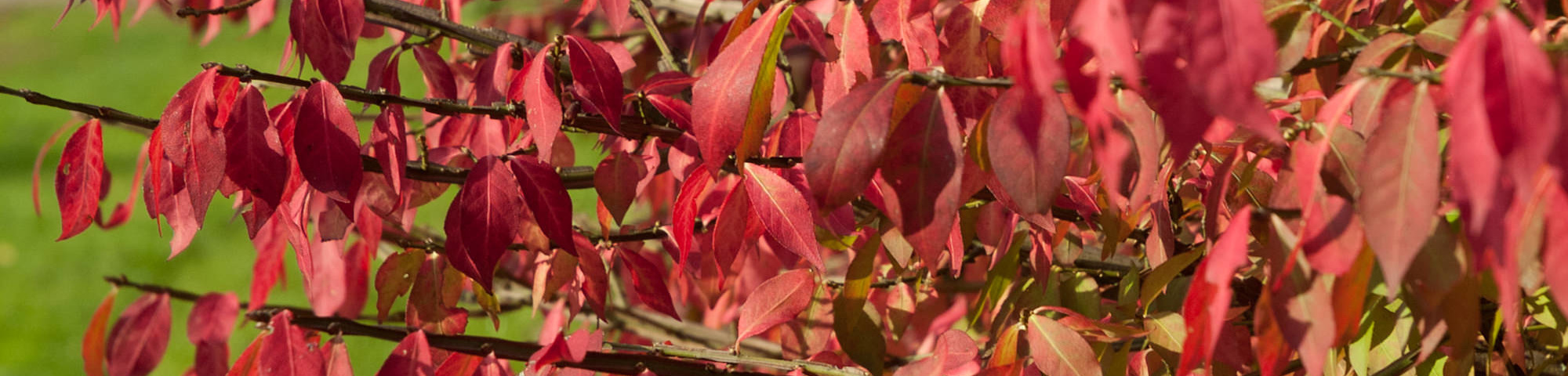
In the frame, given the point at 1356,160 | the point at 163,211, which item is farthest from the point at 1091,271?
the point at 163,211

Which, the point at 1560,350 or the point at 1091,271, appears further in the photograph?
the point at 1091,271

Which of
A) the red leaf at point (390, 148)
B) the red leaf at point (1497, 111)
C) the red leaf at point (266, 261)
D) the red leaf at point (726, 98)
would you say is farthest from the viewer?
the red leaf at point (266, 261)

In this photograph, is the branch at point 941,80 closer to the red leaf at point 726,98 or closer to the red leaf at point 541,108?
the red leaf at point 726,98

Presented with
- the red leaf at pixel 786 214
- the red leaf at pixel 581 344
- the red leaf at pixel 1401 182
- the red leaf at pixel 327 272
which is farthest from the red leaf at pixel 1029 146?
the red leaf at pixel 327 272

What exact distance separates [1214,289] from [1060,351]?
0.80 ft

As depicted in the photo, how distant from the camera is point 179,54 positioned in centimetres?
789

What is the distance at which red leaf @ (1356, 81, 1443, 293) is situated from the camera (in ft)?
1.68

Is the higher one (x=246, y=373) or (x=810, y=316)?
(x=246, y=373)

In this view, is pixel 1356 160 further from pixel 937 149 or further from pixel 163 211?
pixel 163 211

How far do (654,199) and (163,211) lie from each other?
107 centimetres

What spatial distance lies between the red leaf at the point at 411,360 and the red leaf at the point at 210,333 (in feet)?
1.41

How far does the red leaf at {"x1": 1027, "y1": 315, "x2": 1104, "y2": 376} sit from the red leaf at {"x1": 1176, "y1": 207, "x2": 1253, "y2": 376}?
0.20 m

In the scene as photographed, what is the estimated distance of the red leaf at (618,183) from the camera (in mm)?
1015

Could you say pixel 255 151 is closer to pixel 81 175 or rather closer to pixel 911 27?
pixel 81 175
